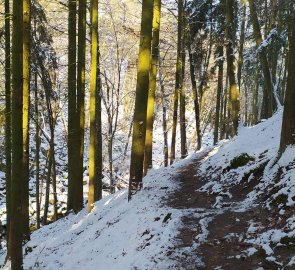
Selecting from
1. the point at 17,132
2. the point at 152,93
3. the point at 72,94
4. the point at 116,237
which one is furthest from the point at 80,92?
the point at 116,237

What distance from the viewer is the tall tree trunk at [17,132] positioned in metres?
6.94

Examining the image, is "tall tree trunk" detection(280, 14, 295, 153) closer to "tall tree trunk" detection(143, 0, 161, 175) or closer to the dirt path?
the dirt path

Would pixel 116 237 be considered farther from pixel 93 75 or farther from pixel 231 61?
pixel 231 61

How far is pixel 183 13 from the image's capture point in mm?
16141

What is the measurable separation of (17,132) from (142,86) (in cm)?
335

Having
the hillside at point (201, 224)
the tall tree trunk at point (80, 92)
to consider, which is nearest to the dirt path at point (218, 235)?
the hillside at point (201, 224)

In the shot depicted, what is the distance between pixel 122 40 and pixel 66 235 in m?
11.1

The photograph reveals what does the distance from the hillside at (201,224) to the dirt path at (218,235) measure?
0.5 inches

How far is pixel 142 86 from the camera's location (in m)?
9.11

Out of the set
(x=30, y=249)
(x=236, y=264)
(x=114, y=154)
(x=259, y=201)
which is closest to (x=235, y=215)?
(x=259, y=201)

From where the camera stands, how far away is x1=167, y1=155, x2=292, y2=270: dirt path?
4633mm

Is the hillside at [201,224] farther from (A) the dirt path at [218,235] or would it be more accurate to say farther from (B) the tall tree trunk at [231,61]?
(B) the tall tree trunk at [231,61]

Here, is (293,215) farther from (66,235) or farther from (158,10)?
(158,10)

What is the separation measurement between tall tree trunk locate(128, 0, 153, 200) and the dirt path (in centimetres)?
195
